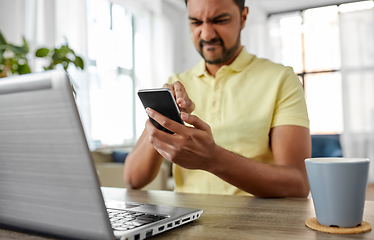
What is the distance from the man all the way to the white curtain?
4657 millimetres

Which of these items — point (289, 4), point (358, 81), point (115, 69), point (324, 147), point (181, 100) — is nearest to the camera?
point (181, 100)

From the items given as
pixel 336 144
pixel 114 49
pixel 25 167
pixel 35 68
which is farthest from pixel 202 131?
pixel 114 49

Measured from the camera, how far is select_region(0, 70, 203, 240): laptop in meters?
→ 0.36

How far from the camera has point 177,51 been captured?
605 cm

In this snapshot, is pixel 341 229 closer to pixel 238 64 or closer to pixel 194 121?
→ pixel 194 121

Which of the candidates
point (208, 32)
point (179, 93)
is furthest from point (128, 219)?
point (208, 32)

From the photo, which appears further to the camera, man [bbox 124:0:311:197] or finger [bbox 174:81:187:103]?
man [bbox 124:0:311:197]

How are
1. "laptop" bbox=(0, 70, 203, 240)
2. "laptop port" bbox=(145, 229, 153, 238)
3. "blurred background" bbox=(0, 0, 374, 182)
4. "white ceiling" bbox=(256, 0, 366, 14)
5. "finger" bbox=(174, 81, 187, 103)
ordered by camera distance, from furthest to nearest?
"white ceiling" bbox=(256, 0, 366, 14) → "blurred background" bbox=(0, 0, 374, 182) → "finger" bbox=(174, 81, 187, 103) → "laptop port" bbox=(145, 229, 153, 238) → "laptop" bbox=(0, 70, 203, 240)

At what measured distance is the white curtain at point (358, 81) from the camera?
531 centimetres

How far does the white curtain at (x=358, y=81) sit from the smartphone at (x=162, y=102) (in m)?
5.35

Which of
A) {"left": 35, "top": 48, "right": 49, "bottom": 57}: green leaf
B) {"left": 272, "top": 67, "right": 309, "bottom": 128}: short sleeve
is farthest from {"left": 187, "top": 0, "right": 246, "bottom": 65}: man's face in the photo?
{"left": 35, "top": 48, "right": 49, "bottom": 57}: green leaf

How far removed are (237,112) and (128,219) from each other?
738 mm

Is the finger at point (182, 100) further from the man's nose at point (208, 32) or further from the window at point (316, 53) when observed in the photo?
the window at point (316, 53)

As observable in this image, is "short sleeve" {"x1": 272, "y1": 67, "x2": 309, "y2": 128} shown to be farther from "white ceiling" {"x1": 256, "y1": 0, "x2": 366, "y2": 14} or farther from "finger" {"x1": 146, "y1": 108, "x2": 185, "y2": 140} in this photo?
"white ceiling" {"x1": 256, "y1": 0, "x2": 366, "y2": 14}
